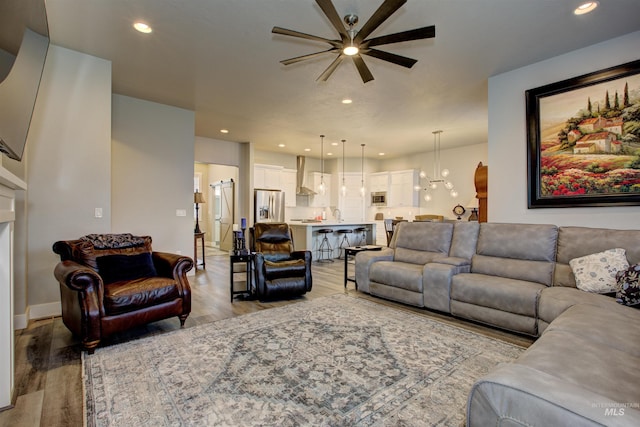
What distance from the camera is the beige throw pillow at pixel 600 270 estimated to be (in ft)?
8.30

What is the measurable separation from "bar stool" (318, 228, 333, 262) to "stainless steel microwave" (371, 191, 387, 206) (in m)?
3.04

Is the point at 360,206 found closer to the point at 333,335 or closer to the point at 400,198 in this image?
the point at 400,198

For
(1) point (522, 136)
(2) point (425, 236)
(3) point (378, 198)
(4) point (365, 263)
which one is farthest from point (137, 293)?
(3) point (378, 198)

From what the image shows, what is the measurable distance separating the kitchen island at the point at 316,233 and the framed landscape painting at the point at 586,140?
4.31m

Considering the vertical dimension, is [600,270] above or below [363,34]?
below

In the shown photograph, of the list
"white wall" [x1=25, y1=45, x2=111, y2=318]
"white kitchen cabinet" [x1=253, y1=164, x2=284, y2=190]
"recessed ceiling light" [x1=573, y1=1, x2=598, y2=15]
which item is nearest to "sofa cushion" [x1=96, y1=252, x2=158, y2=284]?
"white wall" [x1=25, y1=45, x2=111, y2=318]

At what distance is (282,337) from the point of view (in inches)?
108

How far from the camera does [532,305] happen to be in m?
2.70

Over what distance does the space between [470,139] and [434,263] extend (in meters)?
5.23

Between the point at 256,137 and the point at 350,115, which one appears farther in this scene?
the point at 256,137

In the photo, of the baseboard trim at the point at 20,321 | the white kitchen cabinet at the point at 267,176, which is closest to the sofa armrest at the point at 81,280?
the baseboard trim at the point at 20,321

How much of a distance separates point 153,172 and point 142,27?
250 cm

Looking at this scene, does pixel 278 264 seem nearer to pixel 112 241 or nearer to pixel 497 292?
pixel 112 241

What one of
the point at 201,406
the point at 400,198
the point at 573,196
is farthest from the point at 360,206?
the point at 201,406
